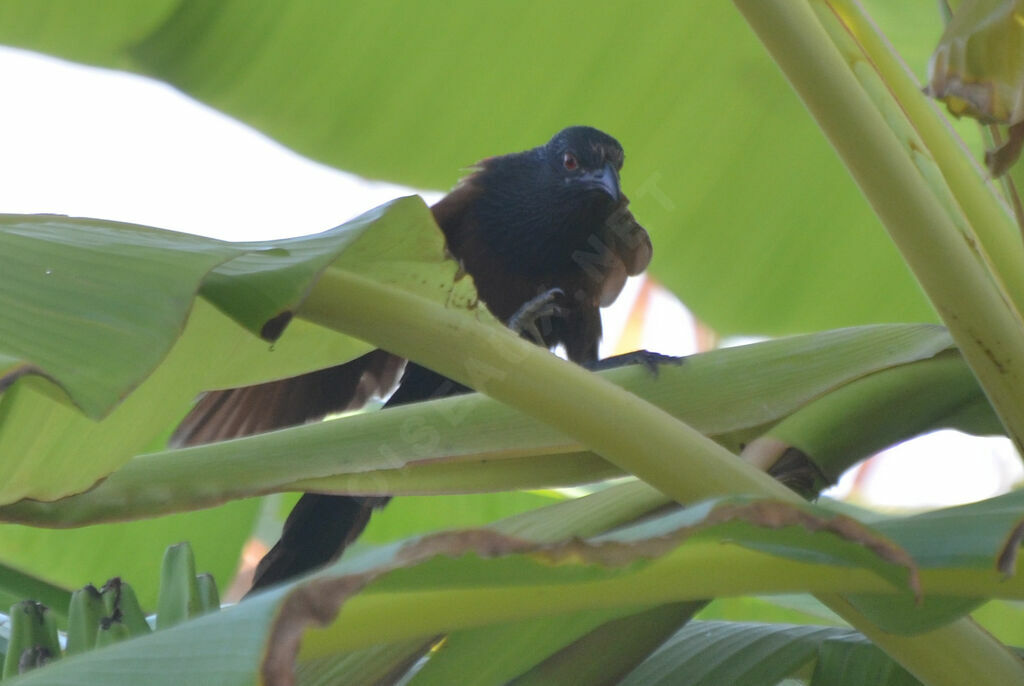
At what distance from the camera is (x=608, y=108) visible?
4.62 feet

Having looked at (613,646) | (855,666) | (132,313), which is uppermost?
(132,313)

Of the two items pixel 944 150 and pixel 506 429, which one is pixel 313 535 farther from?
pixel 944 150

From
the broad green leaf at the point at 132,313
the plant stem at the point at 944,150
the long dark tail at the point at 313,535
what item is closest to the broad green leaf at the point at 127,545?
the long dark tail at the point at 313,535

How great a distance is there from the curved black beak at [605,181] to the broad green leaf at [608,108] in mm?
197

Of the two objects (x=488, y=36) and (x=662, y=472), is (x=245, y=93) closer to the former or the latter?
(x=488, y=36)

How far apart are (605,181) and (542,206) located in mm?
204

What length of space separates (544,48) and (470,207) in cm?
55

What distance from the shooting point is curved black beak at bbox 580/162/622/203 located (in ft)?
5.55

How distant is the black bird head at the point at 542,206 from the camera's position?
5.99 ft

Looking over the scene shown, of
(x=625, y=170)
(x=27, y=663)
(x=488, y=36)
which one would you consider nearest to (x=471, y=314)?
(x=27, y=663)

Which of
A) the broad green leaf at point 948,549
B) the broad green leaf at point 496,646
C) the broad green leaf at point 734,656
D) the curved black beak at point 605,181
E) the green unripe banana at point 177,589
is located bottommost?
the broad green leaf at point 734,656

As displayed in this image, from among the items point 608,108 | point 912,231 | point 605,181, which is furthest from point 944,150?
point 605,181

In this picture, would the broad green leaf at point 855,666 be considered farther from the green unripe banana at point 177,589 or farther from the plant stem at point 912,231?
the green unripe banana at point 177,589

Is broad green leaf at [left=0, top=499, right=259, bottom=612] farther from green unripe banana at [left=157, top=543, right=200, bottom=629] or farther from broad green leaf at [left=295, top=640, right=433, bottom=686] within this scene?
broad green leaf at [left=295, top=640, right=433, bottom=686]
